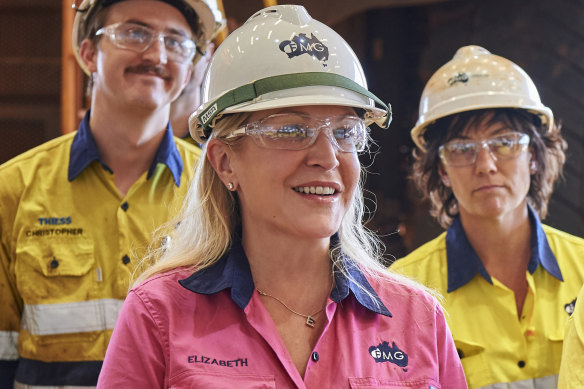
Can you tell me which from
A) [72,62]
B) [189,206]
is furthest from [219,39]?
[189,206]

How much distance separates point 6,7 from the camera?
5.71 meters

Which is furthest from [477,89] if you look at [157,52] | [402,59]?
[402,59]

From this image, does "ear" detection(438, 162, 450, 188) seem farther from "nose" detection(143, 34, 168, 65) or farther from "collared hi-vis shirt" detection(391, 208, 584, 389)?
"nose" detection(143, 34, 168, 65)

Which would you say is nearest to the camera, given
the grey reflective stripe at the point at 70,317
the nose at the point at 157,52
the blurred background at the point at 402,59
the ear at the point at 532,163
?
the grey reflective stripe at the point at 70,317

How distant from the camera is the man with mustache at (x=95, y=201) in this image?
302 centimetres

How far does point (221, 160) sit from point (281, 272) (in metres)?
0.37

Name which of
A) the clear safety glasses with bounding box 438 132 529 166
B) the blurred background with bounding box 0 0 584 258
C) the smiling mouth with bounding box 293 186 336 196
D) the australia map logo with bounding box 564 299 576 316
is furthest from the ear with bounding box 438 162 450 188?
the blurred background with bounding box 0 0 584 258

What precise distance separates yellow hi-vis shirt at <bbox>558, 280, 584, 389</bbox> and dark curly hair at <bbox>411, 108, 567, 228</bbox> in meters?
1.22

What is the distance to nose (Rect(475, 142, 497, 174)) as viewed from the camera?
3236mm

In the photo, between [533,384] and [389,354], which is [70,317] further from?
[533,384]

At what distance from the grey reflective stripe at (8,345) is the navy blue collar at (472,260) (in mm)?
1769

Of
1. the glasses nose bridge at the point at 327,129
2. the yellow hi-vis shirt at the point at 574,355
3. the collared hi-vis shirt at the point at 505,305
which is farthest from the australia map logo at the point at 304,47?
the collared hi-vis shirt at the point at 505,305

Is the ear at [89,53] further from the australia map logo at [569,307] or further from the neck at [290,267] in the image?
the australia map logo at [569,307]

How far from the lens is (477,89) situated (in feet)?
11.2
